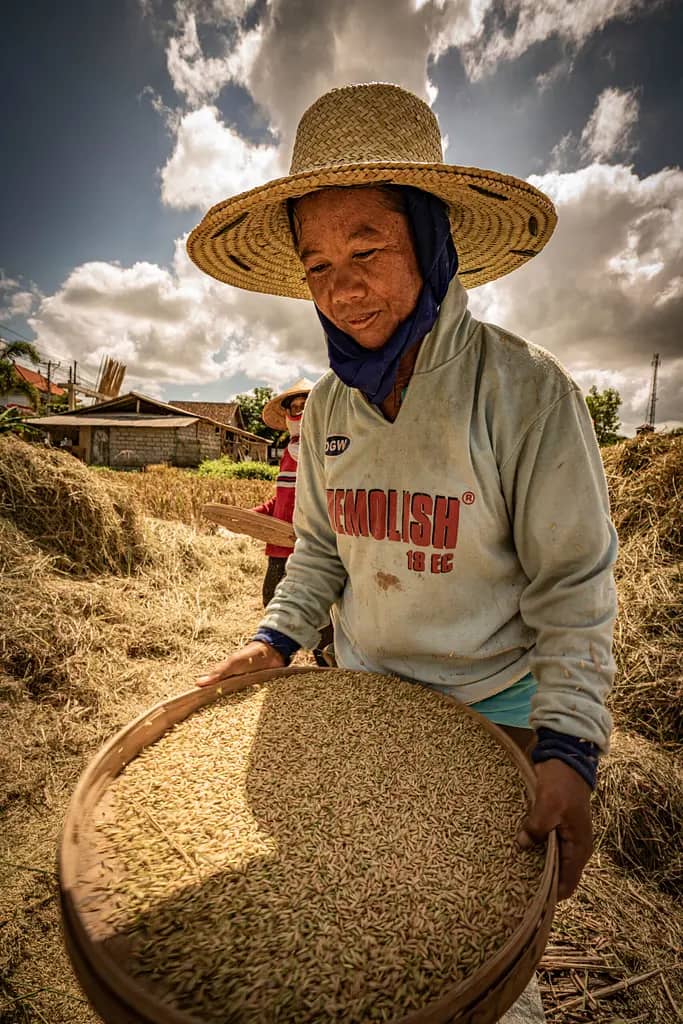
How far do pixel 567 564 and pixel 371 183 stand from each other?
3.10 ft

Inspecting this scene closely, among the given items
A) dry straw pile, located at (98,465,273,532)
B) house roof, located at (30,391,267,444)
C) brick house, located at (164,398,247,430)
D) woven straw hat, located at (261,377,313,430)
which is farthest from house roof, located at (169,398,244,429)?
woven straw hat, located at (261,377,313,430)

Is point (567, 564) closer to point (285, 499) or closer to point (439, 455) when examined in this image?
point (439, 455)

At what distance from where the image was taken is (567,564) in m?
0.99

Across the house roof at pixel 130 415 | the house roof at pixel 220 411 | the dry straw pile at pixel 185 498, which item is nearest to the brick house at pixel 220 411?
the house roof at pixel 220 411

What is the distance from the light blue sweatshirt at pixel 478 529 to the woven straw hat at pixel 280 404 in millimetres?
2875

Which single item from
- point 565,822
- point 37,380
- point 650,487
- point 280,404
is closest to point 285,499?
point 280,404

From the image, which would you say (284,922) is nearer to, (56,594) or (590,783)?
(590,783)

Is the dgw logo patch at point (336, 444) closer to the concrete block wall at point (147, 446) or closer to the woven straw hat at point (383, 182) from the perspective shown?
the woven straw hat at point (383, 182)

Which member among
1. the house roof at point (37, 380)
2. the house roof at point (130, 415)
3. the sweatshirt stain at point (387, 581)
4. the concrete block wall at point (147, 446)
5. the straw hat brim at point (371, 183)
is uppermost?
the house roof at point (37, 380)

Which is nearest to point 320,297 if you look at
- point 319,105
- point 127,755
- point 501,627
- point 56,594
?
point 319,105

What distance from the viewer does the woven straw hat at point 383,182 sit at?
1086 millimetres

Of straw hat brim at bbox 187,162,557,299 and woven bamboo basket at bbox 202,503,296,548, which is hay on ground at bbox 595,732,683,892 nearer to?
woven bamboo basket at bbox 202,503,296,548

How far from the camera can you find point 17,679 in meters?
3.47

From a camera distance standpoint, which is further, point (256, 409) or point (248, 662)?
point (256, 409)
